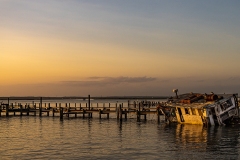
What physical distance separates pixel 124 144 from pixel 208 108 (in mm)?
14600

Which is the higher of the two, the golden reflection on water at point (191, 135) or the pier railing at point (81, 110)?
the pier railing at point (81, 110)

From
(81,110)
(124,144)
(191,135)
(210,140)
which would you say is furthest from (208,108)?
(81,110)

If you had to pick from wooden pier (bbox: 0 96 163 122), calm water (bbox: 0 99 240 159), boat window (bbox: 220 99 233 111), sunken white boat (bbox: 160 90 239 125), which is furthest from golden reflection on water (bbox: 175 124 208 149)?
wooden pier (bbox: 0 96 163 122)

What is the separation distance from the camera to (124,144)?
108 feet

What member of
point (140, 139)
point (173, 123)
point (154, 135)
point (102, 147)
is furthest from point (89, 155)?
point (173, 123)

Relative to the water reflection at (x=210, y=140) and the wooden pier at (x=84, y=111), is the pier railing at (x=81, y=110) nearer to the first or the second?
the wooden pier at (x=84, y=111)

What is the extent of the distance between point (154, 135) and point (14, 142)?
47.3 feet

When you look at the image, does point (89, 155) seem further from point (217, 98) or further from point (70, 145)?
point (217, 98)

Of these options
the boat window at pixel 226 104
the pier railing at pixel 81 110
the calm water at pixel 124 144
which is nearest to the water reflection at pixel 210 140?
the calm water at pixel 124 144

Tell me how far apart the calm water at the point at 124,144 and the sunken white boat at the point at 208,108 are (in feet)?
4.95

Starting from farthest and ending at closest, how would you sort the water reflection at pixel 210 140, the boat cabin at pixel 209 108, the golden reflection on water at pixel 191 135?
1. the boat cabin at pixel 209 108
2. the golden reflection on water at pixel 191 135
3. the water reflection at pixel 210 140

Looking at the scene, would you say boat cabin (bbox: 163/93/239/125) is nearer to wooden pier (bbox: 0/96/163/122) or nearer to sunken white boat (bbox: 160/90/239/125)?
sunken white boat (bbox: 160/90/239/125)

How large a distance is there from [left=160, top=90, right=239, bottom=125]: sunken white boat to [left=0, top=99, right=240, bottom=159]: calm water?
1.51m

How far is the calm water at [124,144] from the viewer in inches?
1089
